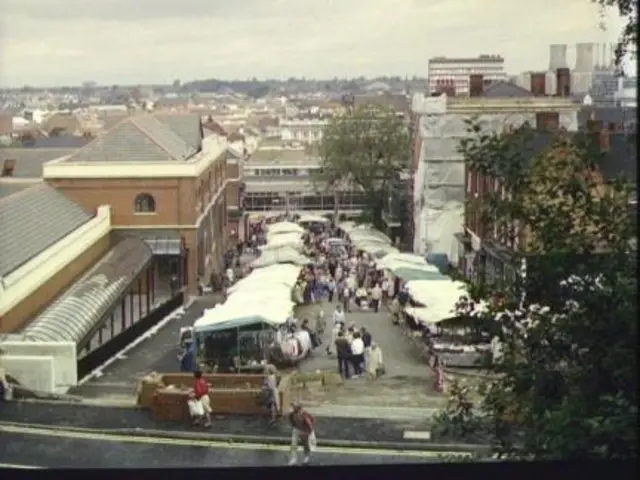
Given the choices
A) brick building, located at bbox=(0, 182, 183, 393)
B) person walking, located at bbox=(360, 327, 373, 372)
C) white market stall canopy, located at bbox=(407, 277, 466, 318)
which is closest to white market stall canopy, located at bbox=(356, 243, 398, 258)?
white market stall canopy, located at bbox=(407, 277, 466, 318)

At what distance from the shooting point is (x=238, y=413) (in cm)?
383

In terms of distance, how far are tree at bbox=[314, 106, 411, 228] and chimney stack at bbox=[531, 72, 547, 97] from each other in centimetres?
132

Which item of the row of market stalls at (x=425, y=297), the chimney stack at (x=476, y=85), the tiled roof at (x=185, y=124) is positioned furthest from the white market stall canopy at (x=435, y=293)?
the tiled roof at (x=185, y=124)

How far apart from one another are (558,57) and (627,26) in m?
1.44

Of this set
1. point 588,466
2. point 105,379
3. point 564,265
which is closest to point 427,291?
point 105,379

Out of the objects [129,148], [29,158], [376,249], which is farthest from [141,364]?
[29,158]

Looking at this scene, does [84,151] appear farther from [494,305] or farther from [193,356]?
[494,305]

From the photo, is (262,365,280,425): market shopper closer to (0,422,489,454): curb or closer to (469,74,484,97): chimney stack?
(0,422,489,454): curb

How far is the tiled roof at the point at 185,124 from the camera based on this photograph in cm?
1230

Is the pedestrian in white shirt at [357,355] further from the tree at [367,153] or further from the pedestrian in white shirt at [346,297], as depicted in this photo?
the tree at [367,153]

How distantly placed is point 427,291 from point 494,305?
2385 millimetres

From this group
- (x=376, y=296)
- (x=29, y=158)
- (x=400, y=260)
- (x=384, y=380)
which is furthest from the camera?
(x=29, y=158)

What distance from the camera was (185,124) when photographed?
42.3ft

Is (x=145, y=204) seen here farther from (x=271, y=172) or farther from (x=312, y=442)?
(x=312, y=442)
